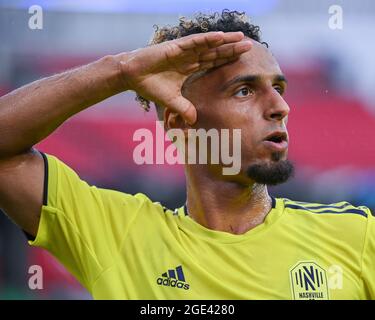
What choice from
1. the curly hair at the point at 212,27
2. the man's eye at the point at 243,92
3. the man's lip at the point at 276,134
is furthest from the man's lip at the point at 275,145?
the curly hair at the point at 212,27

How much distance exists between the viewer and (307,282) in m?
2.04

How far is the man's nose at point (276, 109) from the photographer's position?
2076 mm

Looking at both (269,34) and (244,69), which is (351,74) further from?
(244,69)

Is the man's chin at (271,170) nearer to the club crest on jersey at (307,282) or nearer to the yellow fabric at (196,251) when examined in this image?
the yellow fabric at (196,251)

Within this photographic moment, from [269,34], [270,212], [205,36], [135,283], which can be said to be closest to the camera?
[205,36]

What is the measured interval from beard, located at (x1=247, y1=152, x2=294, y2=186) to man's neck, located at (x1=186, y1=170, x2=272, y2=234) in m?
0.11

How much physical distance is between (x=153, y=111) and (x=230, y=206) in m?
1.34

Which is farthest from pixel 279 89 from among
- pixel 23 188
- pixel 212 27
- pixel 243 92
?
pixel 23 188

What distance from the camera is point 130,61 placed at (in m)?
1.96

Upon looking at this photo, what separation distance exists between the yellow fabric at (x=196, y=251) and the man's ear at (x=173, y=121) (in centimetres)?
32

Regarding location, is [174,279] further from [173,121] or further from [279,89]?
[279,89]

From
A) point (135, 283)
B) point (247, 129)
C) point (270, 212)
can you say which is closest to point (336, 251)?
point (270, 212)

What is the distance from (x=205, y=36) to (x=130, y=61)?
24 cm

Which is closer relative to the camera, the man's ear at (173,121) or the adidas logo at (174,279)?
the adidas logo at (174,279)
